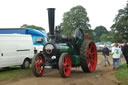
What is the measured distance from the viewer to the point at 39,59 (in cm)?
997

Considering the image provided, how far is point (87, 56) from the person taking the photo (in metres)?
11.3

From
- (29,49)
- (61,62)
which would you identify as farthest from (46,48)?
(29,49)

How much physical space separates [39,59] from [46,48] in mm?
535

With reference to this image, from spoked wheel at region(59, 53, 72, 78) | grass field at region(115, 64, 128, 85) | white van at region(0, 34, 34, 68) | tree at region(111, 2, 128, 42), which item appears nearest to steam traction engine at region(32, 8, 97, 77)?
spoked wheel at region(59, 53, 72, 78)

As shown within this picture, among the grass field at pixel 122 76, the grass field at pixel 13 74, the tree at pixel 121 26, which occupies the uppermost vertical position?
the tree at pixel 121 26

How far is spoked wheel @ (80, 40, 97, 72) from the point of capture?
1068 cm

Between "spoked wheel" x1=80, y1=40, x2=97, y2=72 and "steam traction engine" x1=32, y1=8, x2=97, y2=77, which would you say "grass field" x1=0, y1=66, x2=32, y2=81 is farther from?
"spoked wheel" x1=80, y1=40, x2=97, y2=72

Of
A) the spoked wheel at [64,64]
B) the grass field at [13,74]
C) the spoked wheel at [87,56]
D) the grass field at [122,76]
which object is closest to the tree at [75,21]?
the spoked wheel at [87,56]

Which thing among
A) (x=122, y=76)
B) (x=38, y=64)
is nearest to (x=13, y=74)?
(x=38, y=64)

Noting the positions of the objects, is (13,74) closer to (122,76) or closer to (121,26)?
(122,76)

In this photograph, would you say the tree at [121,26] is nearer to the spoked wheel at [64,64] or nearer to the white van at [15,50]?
the white van at [15,50]

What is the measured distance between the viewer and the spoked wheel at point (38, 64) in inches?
372

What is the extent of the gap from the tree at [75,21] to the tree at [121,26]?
21.4 ft

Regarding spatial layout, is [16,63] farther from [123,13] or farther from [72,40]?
[123,13]
